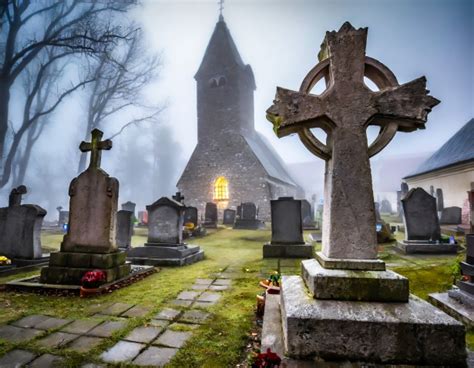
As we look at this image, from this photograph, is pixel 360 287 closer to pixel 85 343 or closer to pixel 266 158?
pixel 85 343

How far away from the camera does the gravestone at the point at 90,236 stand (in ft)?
15.3

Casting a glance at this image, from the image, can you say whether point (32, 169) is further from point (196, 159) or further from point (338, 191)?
point (338, 191)

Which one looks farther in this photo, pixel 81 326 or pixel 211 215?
pixel 211 215

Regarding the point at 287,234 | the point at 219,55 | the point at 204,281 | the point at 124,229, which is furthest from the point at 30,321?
the point at 219,55

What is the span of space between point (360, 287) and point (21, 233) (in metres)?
7.84

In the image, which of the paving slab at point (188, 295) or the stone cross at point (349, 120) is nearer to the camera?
the stone cross at point (349, 120)

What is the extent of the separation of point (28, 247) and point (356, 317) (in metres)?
7.68

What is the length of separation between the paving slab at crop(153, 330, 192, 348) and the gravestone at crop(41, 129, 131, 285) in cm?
237

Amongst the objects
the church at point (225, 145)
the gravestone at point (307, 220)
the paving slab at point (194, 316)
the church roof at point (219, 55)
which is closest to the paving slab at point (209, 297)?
the paving slab at point (194, 316)

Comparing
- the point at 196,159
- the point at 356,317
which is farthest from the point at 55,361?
the point at 196,159

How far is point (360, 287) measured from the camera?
79.0 inches

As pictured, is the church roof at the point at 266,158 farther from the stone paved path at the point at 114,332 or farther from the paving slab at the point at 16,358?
the paving slab at the point at 16,358

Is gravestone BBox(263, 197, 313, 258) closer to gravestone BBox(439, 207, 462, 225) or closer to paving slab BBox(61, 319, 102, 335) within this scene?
paving slab BBox(61, 319, 102, 335)

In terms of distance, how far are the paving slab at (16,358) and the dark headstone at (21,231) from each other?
5.09 m
